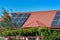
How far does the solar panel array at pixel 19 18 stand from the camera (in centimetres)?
2803

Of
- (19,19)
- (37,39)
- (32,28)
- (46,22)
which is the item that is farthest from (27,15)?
(37,39)

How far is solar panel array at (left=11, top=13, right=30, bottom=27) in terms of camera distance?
92.0ft

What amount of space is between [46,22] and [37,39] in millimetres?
8725

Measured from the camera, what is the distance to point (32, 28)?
76.9 feet

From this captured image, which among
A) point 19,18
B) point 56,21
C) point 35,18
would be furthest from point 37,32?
point 35,18

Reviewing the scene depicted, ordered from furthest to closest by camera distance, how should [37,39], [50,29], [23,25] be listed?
[23,25] → [50,29] → [37,39]

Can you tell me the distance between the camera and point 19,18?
29.2 meters

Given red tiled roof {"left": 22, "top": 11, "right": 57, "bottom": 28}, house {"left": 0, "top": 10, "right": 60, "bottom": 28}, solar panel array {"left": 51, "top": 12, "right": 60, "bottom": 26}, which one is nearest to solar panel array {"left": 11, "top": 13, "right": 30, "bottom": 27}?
house {"left": 0, "top": 10, "right": 60, "bottom": 28}

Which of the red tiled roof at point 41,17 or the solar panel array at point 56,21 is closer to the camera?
the solar panel array at point 56,21

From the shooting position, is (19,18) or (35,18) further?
(35,18)

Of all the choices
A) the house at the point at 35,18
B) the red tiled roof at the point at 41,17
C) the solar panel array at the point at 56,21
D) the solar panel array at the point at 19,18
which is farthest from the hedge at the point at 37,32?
the solar panel array at the point at 19,18

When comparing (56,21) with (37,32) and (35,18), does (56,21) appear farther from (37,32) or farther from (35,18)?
(35,18)

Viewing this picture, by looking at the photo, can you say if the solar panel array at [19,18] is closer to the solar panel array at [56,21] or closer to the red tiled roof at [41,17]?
the red tiled roof at [41,17]

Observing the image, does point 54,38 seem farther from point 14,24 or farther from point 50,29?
point 14,24
